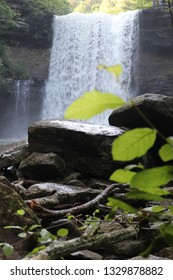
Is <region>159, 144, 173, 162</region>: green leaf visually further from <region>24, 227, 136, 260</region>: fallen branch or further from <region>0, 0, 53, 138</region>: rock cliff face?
<region>0, 0, 53, 138</region>: rock cliff face

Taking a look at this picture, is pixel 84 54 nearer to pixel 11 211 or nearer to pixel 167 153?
pixel 11 211

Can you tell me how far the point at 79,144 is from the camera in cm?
682

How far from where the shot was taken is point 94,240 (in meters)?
1.71

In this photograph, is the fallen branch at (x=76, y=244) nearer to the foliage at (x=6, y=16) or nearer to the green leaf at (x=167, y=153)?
the green leaf at (x=167, y=153)

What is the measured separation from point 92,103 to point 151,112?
22.7 feet

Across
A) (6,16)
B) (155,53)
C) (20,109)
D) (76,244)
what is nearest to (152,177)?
(76,244)

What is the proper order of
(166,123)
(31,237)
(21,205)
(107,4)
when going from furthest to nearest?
1. (107,4)
2. (166,123)
3. (21,205)
4. (31,237)

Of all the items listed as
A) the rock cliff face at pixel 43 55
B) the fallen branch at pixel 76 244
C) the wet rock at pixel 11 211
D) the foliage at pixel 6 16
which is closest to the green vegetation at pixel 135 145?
the fallen branch at pixel 76 244

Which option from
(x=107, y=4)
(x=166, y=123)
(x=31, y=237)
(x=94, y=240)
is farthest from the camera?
(x=107, y=4)

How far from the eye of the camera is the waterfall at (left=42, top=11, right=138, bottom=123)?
68.6ft

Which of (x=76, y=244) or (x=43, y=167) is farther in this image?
(x=43, y=167)
